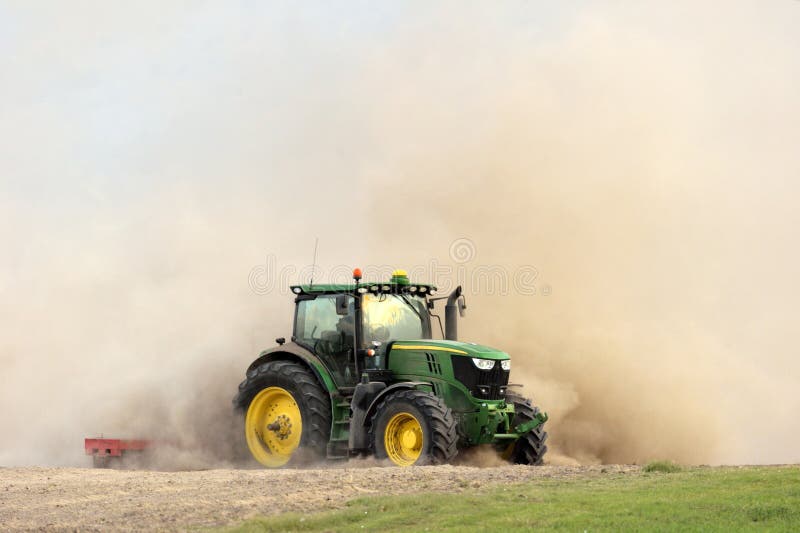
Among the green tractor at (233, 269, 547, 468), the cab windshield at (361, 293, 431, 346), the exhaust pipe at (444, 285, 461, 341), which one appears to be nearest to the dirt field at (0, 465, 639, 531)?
the green tractor at (233, 269, 547, 468)

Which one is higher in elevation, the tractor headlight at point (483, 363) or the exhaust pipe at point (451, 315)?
the exhaust pipe at point (451, 315)

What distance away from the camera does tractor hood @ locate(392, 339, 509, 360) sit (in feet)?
54.5

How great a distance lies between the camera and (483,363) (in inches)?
653

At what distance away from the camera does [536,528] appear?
10.0 m

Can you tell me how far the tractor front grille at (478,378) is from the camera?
1648 centimetres

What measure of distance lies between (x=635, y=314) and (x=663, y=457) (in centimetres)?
369

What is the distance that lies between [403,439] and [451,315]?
8.52 ft

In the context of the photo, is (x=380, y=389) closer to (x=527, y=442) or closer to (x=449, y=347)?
(x=449, y=347)

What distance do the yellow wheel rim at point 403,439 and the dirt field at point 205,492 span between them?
1.02m

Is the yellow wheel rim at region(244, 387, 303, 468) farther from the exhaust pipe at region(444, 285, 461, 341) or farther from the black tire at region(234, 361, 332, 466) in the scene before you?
the exhaust pipe at region(444, 285, 461, 341)

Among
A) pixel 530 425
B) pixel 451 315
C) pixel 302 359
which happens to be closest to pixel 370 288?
pixel 451 315

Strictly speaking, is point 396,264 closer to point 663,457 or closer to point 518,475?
point 663,457

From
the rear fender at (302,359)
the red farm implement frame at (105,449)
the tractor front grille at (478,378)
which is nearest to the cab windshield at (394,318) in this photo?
the rear fender at (302,359)

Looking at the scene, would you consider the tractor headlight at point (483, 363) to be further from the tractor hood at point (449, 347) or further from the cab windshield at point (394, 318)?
the cab windshield at point (394, 318)
